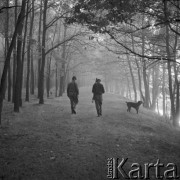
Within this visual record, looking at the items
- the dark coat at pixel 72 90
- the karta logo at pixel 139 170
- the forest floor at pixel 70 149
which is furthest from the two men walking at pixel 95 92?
the karta logo at pixel 139 170

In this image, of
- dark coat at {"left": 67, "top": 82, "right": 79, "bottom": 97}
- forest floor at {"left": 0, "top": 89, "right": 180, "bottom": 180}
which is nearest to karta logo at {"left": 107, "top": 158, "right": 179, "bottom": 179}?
forest floor at {"left": 0, "top": 89, "right": 180, "bottom": 180}

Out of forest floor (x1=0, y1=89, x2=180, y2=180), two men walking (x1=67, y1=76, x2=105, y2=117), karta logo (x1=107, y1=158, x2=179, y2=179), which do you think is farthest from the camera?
two men walking (x1=67, y1=76, x2=105, y2=117)

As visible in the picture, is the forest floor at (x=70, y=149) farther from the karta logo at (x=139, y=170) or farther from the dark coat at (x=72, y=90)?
the dark coat at (x=72, y=90)

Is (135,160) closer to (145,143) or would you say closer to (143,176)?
(143,176)

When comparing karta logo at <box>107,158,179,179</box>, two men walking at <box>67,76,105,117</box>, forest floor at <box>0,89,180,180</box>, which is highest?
two men walking at <box>67,76,105,117</box>

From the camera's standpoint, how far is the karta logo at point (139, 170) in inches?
196

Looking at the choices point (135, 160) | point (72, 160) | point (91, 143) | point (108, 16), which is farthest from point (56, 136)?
point (108, 16)

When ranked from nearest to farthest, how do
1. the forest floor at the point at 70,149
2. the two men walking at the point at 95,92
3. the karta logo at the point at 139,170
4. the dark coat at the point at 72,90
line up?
1. the forest floor at the point at 70,149
2. the karta logo at the point at 139,170
3. the two men walking at the point at 95,92
4. the dark coat at the point at 72,90

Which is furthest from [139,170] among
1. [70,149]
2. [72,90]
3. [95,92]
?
[72,90]

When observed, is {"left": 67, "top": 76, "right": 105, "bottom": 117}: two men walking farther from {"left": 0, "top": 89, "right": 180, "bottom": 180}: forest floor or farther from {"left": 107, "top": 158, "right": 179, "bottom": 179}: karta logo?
{"left": 107, "top": 158, "right": 179, "bottom": 179}: karta logo

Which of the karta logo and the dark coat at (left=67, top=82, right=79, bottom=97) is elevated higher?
the dark coat at (left=67, top=82, right=79, bottom=97)

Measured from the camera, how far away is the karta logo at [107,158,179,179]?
4984 mm

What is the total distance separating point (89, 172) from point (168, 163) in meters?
2.74

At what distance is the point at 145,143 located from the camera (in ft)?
24.8
